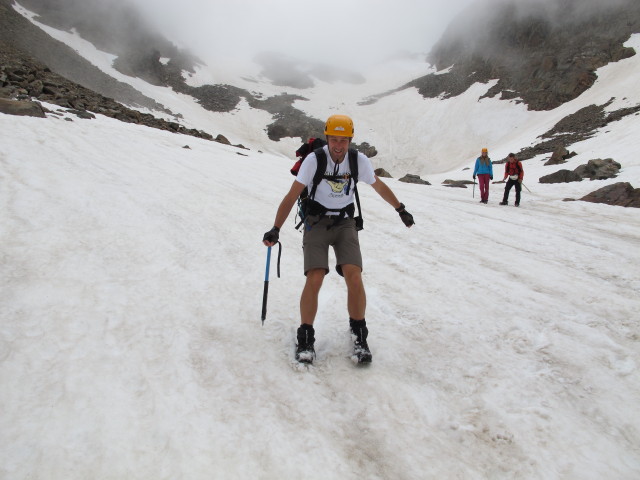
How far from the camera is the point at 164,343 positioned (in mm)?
3758

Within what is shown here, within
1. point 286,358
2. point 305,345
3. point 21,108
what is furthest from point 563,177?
point 21,108

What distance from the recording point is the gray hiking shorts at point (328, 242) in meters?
3.74

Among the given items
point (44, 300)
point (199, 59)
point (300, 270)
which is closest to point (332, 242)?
point (300, 270)

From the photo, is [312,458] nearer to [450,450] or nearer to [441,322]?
[450,450]

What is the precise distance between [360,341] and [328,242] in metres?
1.02

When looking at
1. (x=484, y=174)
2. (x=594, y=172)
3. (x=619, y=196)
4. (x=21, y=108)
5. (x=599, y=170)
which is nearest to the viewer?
(x=619, y=196)

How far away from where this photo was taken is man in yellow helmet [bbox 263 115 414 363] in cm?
371

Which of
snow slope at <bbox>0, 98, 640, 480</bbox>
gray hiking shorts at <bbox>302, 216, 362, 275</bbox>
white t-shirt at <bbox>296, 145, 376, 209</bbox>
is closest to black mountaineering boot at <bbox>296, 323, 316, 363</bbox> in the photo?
snow slope at <bbox>0, 98, 640, 480</bbox>

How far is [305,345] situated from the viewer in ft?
12.2

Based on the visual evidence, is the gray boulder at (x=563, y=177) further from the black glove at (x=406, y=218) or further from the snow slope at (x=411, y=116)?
the snow slope at (x=411, y=116)

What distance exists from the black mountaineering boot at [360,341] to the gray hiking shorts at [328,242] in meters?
0.55

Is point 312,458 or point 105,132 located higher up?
point 105,132

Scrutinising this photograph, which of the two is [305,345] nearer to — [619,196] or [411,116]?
[619,196]

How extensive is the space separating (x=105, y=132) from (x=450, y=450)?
17669 millimetres
